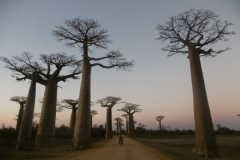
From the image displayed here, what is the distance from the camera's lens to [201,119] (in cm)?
952

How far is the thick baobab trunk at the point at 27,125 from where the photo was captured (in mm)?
13118

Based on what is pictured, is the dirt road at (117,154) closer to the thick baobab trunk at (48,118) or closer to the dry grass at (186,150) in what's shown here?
the dry grass at (186,150)

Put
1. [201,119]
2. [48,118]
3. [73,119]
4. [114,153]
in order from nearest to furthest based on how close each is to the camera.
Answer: [201,119], [114,153], [48,118], [73,119]

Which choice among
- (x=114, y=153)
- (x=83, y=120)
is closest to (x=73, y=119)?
(x=83, y=120)

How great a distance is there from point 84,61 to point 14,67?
600 centimetres

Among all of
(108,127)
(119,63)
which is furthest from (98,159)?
(108,127)

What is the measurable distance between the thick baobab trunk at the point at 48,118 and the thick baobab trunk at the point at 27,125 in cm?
313

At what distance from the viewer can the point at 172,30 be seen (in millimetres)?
12242

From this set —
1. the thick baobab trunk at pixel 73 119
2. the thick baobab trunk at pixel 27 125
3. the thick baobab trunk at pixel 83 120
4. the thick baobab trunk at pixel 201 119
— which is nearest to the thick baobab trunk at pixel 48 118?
the thick baobab trunk at pixel 27 125

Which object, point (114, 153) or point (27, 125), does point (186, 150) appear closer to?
point (114, 153)

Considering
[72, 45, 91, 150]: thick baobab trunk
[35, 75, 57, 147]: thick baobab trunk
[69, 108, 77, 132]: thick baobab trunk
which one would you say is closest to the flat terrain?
[72, 45, 91, 150]: thick baobab trunk

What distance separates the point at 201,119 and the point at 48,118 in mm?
13016

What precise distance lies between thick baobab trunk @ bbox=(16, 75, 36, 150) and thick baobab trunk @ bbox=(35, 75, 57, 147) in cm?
313

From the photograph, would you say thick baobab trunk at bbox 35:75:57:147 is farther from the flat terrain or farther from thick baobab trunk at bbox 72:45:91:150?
thick baobab trunk at bbox 72:45:91:150
